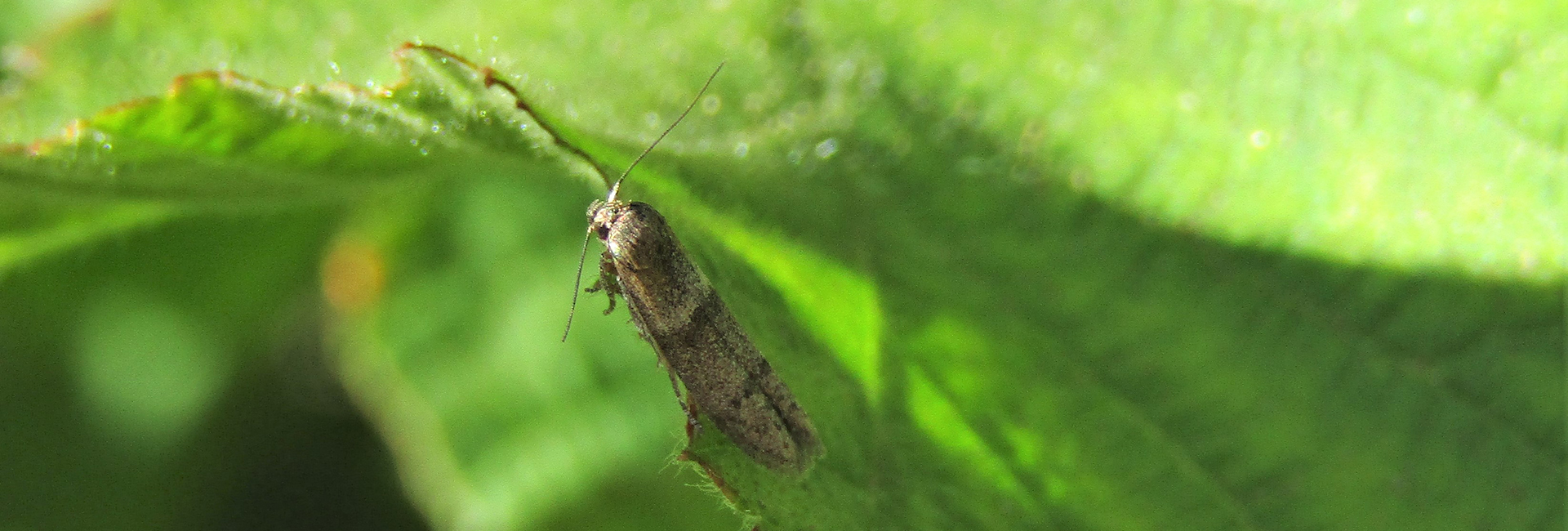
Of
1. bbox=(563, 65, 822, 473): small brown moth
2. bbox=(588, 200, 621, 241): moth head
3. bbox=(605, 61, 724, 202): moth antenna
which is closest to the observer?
bbox=(605, 61, 724, 202): moth antenna

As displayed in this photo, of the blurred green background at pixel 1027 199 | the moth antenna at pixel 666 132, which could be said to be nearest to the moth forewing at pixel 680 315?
the moth antenna at pixel 666 132

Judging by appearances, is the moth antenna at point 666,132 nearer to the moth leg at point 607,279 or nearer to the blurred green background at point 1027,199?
the blurred green background at point 1027,199

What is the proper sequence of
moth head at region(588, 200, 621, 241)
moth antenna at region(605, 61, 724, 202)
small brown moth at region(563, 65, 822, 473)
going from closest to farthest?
moth antenna at region(605, 61, 724, 202)
small brown moth at region(563, 65, 822, 473)
moth head at region(588, 200, 621, 241)

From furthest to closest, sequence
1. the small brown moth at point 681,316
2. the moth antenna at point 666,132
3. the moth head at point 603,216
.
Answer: the moth head at point 603,216, the small brown moth at point 681,316, the moth antenna at point 666,132

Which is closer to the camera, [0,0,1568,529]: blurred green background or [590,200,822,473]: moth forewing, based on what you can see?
[0,0,1568,529]: blurred green background

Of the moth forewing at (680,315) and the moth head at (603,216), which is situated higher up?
the moth head at (603,216)

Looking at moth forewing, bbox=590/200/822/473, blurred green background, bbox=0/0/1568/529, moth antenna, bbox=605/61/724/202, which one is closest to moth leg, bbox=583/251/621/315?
moth forewing, bbox=590/200/822/473

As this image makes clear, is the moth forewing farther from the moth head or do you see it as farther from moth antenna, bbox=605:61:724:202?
moth antenna, bbox=605:61:724:202

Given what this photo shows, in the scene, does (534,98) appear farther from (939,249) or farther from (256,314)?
(256,314)

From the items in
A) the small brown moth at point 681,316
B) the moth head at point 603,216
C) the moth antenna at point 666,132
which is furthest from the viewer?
the moth head at point 603,216
